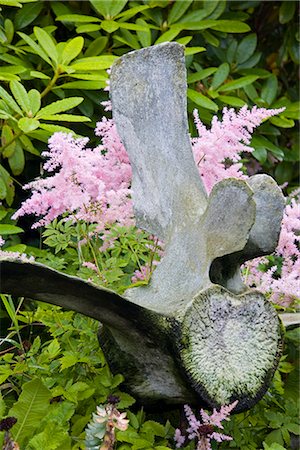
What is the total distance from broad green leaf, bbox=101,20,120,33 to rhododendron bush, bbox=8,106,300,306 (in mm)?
799

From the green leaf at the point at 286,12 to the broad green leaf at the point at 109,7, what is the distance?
83 centimetres

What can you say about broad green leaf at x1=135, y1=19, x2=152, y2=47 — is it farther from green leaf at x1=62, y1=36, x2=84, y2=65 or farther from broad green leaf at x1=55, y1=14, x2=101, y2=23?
green leaf at x1=62, y1=36, x2=84, y2=65

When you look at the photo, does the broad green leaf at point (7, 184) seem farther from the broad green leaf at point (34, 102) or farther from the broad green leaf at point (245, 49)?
the broad green leaf at point (245, 49)

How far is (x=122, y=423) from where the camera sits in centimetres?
96

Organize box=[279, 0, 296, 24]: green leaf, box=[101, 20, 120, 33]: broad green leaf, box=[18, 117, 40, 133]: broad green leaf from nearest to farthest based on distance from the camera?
box=[18, 117, 40, 133]: broad green leaf
box=[101, 20, 120, 33]: broad green leaf
box=[279, 0, 296, 24]: green leaf

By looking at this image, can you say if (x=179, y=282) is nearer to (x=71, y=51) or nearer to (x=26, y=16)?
(x=71, y=51)

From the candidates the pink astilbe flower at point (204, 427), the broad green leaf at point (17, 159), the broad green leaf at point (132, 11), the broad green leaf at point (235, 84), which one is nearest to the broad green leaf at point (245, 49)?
the broad green leaf at point (235, 84)

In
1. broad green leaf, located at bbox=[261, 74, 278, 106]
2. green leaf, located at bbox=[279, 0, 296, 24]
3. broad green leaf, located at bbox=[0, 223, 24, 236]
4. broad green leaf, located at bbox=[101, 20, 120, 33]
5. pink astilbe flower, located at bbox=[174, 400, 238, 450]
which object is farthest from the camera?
green leaf, located at bbox=[279, 0, 296, 24]

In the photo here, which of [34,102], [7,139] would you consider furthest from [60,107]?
[7,139]

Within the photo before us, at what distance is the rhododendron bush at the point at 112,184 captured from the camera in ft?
4.68

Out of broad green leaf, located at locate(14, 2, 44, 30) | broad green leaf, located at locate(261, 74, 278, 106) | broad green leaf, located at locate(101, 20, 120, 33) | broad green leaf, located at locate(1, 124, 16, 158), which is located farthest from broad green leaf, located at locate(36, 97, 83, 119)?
broad green leaf, located at locate(261, 74, 278, 106)

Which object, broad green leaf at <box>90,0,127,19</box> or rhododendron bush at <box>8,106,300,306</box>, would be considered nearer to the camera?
rhododendron bush at <box>8,106,300,306</box>

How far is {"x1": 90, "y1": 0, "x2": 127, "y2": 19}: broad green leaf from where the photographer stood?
231cm

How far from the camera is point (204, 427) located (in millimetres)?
1148
